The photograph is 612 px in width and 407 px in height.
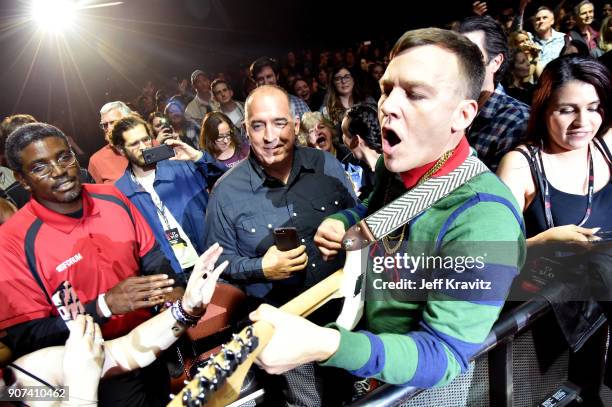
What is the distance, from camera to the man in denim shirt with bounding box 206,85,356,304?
2674 mm

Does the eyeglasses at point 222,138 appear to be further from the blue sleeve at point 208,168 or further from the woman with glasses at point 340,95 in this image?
the woman with glasses at point 340,95

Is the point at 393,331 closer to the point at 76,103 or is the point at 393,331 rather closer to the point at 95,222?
the point at 95,222

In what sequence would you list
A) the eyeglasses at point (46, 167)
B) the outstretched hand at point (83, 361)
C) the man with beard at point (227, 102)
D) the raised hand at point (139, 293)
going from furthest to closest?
the man with beard at point (227, 102) < the eyeglasses at point (46, 167) < the raised hand at point (139, 293) < the outstretched hand at point (83, 361)

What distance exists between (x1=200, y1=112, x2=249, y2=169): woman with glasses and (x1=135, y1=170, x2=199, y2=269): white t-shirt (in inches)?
43.4

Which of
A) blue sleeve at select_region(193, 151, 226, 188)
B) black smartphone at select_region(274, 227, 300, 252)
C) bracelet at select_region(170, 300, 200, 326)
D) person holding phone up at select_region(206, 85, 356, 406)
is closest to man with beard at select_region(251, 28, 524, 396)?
black smartphone at select_region(274, 227, 300, 252)

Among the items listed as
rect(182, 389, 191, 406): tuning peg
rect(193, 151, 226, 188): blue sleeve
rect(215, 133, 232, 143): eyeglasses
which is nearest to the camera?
rect(182, 389, 191, 406): tuning peg

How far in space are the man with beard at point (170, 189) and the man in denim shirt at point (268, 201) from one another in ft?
2.86

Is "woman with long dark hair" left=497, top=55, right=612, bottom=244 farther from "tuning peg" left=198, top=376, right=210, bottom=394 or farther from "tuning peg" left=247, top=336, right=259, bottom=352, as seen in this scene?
"tuning peg" left=198, top=376, right=210, bottom=394

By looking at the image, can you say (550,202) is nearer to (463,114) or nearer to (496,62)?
(463,114)

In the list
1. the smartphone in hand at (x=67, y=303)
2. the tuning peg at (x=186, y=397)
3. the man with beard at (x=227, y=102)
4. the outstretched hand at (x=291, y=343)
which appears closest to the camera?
the tuning peg at (x=186, y=397)

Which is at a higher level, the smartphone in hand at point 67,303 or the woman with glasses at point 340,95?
the woman with glasses at point 340,95

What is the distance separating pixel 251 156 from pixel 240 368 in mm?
1965

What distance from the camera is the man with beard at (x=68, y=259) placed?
2.06 m

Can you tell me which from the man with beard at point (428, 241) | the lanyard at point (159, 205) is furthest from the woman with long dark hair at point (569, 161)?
the lanyard at point (159, 205)
